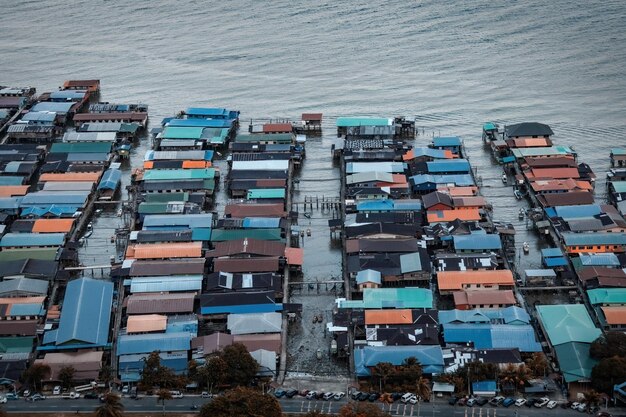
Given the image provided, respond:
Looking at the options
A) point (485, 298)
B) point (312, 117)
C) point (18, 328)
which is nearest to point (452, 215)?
point (485, 298)

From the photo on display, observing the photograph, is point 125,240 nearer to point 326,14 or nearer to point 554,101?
point 554,101

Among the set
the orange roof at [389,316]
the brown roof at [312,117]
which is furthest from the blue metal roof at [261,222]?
the brown roof at [312,117]

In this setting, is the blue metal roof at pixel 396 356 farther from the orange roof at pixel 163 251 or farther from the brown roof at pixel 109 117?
the brown roof at pixel 109 117

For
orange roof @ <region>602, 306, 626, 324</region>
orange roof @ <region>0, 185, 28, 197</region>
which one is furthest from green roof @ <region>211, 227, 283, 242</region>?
orange roof @ <region>602, 306, 626, 324</region>

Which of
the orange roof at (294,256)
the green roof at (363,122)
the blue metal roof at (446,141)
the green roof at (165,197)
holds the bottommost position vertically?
the orange roof at (294,256)

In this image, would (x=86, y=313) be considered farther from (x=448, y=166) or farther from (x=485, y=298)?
(x=448, y=166)

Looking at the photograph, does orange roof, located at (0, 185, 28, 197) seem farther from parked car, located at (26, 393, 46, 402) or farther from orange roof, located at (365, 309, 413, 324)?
orange roof, located at (365, 309, 413, 324)
